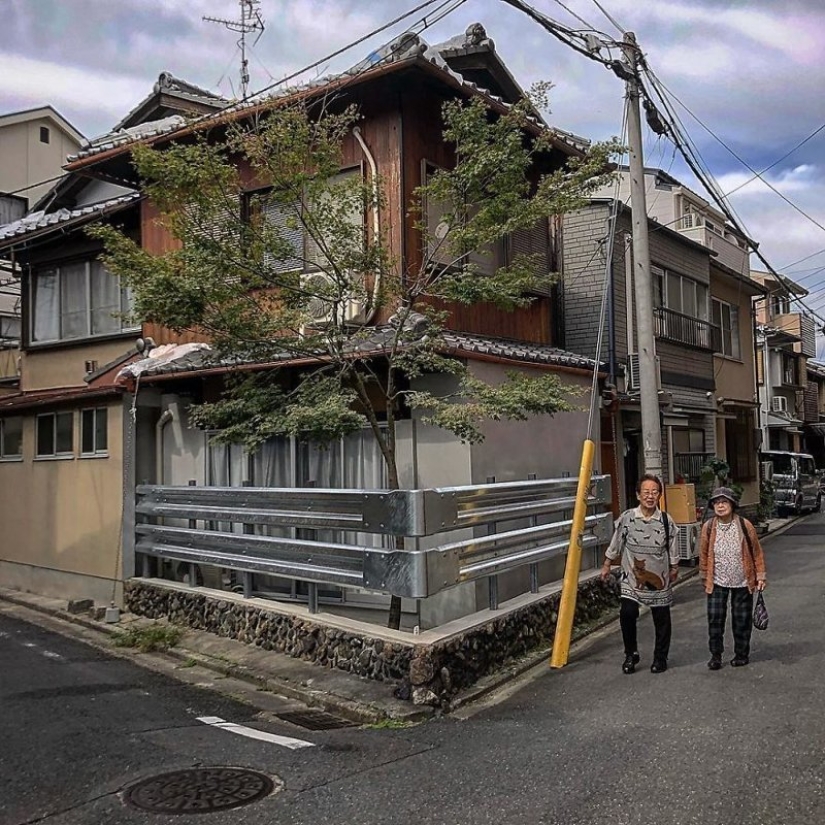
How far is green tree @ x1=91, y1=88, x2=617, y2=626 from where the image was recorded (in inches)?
308

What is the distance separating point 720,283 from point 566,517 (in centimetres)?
1333

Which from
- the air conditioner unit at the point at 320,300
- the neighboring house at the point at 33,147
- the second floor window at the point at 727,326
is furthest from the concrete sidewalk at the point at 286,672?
the neighboring house at the point at 33,147

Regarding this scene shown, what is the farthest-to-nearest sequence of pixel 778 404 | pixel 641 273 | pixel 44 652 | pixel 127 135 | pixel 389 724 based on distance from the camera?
pixel 778 404 < pixel 127 135 < pixel 641 273 < pixel 44 652 < pixel 389 724

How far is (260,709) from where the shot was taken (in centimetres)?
706

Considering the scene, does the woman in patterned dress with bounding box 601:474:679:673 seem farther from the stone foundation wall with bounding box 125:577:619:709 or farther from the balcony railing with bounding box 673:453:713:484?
the balcony railing with bounding box 673:453:713:484

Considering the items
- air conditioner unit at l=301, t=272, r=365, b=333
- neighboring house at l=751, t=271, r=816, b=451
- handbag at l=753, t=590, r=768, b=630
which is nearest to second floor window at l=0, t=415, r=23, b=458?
air conditioner unit at l=301, t=272, r=365, b=333

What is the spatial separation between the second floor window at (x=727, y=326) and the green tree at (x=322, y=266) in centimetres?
1341

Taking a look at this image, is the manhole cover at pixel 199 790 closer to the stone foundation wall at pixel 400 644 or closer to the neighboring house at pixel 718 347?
the stone foundation wall at pixel 400 644

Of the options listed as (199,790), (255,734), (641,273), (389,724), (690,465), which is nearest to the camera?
(199,790)

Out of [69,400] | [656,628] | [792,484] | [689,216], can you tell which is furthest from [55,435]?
[689,216]

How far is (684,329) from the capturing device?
18.1 m

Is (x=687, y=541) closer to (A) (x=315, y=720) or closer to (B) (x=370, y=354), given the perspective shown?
(B) (x=370, y=354)

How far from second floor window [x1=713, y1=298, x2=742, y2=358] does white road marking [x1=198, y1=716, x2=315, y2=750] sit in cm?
1716

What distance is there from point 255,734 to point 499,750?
1.88m
